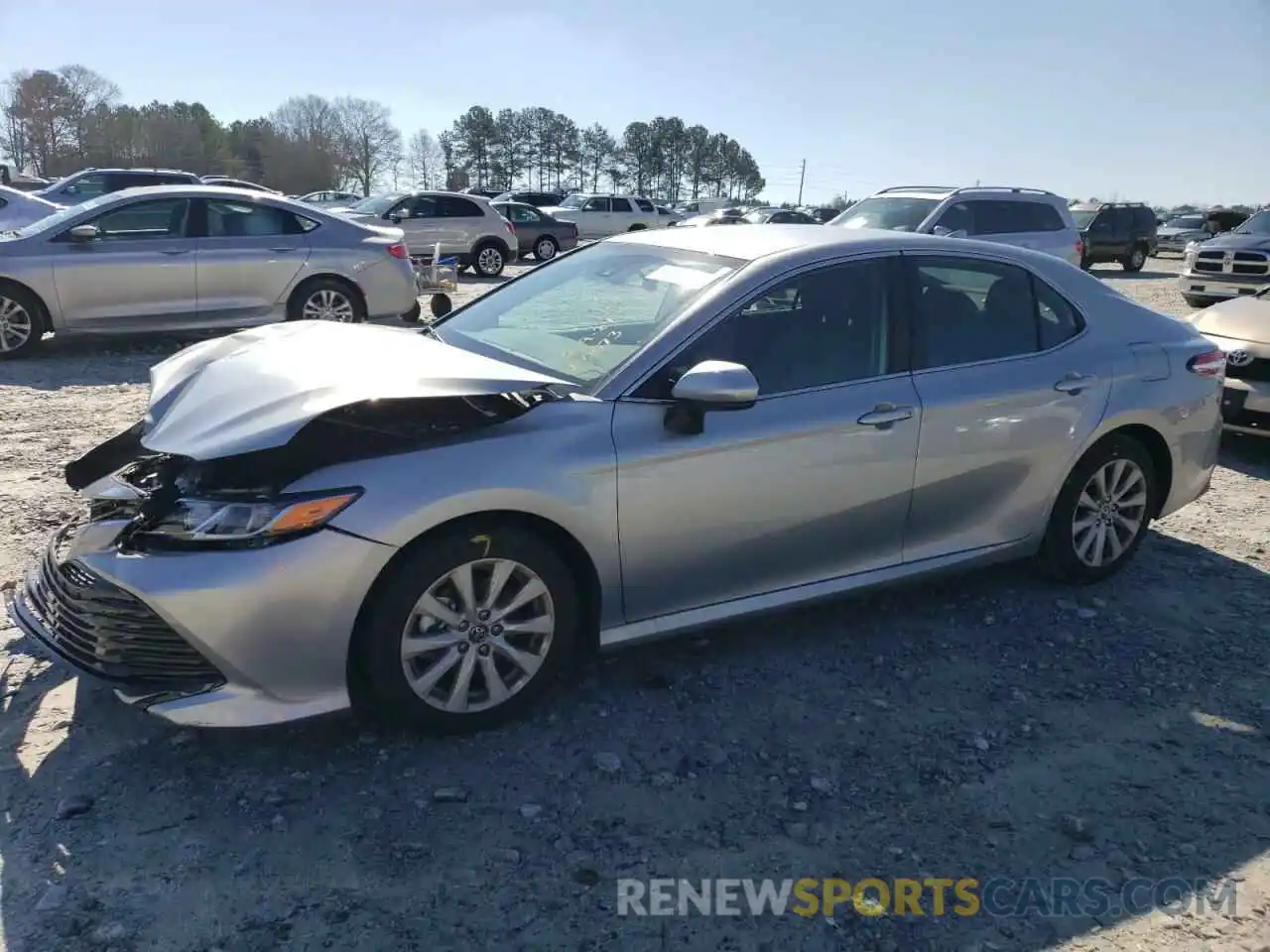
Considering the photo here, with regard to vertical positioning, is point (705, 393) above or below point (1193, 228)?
above

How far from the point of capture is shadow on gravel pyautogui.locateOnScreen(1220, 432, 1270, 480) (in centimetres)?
681

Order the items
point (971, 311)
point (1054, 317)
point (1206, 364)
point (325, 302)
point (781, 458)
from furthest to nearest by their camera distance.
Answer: point (325, 302), point (1206, 364), point (1054, 317), point (971, 311), point (781, 458)

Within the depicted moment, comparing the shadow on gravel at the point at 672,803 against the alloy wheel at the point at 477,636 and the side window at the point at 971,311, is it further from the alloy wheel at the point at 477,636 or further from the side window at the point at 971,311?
the side window at the point at 971,311

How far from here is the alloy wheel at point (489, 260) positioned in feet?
63.3

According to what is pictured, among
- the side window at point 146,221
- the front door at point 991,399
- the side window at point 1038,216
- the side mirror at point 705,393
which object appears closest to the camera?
the side mirror at point 705,393

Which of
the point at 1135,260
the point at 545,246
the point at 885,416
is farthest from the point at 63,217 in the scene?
the point at 1135,260

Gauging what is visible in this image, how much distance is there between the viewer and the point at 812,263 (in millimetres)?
3715

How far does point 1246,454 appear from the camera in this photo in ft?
23.9

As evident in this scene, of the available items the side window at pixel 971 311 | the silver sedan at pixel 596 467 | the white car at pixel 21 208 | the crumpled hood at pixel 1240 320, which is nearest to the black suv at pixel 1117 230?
the crumpled hood at pixel 1240 320

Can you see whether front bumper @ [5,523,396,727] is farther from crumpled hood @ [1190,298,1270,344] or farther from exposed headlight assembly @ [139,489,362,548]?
crumpled hood @ [1190,298,1270,344]

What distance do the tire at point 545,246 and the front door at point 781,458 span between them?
21.7 meters

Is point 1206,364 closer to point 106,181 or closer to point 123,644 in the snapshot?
point 123,644

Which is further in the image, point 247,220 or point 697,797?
point 247,220

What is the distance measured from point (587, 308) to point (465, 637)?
153cm
